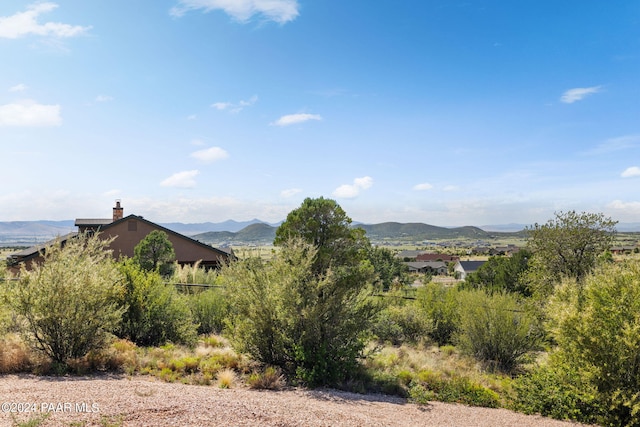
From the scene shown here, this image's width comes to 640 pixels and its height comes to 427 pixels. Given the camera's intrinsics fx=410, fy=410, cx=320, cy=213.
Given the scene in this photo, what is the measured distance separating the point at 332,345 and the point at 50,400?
5.32 metres

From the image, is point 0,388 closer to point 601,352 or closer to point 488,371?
point 601,352

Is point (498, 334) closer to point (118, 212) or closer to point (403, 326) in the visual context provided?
point (403, 326)

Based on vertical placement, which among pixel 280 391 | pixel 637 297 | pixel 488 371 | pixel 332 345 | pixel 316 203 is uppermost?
pixel 316 203

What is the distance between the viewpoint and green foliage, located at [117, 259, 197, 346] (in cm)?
1166

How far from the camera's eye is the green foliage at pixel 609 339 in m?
7.65

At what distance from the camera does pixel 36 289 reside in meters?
A: 8.49

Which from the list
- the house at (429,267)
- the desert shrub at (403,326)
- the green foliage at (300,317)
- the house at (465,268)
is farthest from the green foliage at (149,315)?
the house at (429,267)

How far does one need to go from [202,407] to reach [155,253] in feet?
60.0

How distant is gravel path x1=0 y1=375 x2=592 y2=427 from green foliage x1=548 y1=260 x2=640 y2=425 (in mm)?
1053

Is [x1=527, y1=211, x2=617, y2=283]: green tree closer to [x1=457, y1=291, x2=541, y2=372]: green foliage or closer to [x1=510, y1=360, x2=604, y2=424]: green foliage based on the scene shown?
[x1=457, y1=291, x2=541, y2=372]: green foliage

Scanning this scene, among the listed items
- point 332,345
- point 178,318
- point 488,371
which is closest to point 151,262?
point 178,318

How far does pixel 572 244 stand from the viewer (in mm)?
16375

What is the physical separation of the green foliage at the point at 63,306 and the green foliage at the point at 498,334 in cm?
1045

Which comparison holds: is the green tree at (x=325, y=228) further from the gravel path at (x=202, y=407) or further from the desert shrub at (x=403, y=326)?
the desert shrub at (x=403, y=326)
